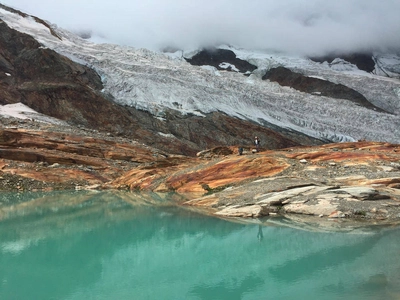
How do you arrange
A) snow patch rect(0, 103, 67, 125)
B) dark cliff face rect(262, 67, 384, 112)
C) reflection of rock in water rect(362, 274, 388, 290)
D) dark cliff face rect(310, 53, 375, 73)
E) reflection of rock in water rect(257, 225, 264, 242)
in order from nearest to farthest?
reflection of rock in water rect(362, 274, 388, 290)
reflection of rock in water rect(257, 225, 264, 242)
snow patch rect(0, 103, 67, 125)
dark cliff face rect(262, 67, 384, 112)
dark cliff face rect(310, 53, 375, 73)

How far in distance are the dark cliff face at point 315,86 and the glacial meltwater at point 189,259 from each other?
72.4m

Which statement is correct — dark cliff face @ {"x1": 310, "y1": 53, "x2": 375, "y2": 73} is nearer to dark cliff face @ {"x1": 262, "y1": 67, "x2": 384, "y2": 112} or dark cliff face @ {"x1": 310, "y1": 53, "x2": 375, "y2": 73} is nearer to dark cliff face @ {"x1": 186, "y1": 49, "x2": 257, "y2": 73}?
dark cliff face @ {"x1": 186, "y1": 49, "x2": 257, "y2": 73}

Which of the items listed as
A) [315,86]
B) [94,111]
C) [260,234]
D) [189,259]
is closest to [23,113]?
[94,111]

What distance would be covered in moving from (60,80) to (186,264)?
52.9 m

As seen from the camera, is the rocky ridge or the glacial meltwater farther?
the rocky ridge

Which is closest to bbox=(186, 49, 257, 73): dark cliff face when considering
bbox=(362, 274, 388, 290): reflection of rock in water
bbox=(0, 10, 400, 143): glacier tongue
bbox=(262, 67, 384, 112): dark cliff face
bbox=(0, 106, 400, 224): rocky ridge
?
bbox=(262, 67, 384, 112): dark cliff face

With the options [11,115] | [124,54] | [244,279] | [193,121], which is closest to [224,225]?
[244,279]

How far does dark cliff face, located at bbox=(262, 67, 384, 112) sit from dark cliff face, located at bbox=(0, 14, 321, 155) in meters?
28.4

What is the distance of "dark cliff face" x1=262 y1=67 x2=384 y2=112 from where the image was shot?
270 ft

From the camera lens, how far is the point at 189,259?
10.5 metres

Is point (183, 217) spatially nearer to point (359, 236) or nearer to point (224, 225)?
point (224, 225)

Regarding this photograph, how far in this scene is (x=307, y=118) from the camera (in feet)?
216

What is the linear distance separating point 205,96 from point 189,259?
53.4 meters

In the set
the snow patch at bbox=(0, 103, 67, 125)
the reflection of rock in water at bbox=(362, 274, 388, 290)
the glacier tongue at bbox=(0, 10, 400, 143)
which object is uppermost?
the glacier tongue at bbox=(0, 10, 400, 143)
